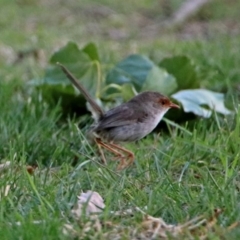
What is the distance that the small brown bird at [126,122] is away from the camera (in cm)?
530

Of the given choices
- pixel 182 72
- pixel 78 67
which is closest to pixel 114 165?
pixel 78 67

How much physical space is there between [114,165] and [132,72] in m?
1.87

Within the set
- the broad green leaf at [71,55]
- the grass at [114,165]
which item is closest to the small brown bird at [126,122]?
the grass at [114,165]

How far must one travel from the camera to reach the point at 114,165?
504 cm

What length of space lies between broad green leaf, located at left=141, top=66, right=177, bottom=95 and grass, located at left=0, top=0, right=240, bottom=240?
1.50ft

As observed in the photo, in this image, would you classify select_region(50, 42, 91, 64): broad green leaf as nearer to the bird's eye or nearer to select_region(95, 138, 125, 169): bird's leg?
the bird's eye

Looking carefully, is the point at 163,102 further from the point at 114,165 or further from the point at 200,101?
the point at 200,101

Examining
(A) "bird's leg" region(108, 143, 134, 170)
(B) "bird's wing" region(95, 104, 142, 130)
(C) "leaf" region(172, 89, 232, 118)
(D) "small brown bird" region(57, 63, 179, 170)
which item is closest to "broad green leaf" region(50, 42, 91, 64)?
(C) "leaf" region(172, 89, 232, 118)

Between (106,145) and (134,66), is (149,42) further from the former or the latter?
(106,145)

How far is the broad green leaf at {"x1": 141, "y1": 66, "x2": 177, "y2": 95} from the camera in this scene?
255 inches

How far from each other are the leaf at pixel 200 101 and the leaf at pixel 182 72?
0.28 metres

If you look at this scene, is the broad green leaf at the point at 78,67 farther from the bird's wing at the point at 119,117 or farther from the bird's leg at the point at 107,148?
Answer: the bird's leg at the point at 107,148

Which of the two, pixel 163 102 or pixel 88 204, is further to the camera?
pixel 163 102

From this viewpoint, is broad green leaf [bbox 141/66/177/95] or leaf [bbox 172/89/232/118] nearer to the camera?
leaf [bbox 172/89/232/118]
